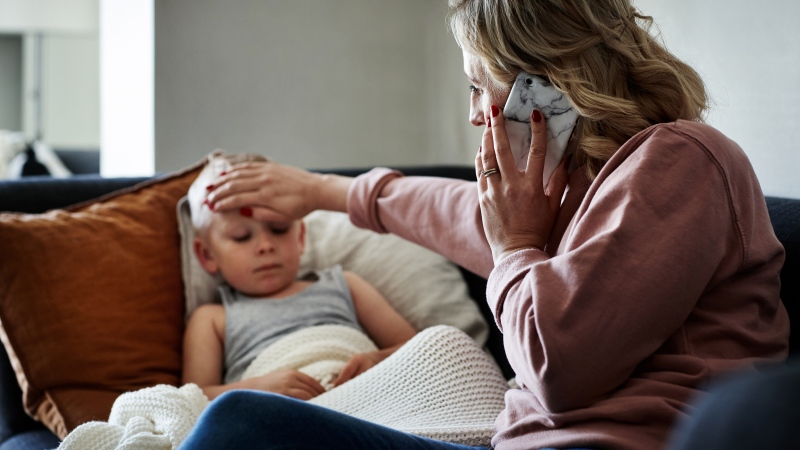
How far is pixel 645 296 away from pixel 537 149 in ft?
0.93

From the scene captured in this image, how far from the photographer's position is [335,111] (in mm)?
2549

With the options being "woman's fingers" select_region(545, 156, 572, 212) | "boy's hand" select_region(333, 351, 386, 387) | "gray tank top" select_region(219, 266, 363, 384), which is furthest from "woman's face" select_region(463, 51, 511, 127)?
"gray tank top" select_region(219, 266, 363, 384)

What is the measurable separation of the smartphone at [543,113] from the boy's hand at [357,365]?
59cm

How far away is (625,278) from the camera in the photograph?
0.89m

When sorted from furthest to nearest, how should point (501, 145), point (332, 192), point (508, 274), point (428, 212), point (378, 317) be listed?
1. point (378, 317)
2. point (332, 192)
3. point (428, 212)
4. point (501, 145)
5. point (508, 274)

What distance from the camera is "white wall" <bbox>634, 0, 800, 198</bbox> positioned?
4.30ft

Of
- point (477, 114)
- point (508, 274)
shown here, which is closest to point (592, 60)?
point (477, 114)

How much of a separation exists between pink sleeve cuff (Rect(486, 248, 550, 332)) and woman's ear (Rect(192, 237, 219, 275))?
0.85 meters

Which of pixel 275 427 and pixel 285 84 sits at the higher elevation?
pixel 285 84

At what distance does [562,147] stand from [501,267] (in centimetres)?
19

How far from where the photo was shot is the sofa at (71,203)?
112cm

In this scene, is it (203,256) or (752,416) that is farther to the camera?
(203,256)

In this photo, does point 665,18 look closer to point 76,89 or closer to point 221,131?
point 221,131

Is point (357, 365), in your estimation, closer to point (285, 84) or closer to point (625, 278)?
point (625, 278)
